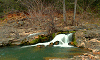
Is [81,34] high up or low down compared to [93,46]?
up

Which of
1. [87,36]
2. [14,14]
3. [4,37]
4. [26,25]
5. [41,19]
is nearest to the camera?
[87,36]

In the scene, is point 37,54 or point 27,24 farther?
point 27,24

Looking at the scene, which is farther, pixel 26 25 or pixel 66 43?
pixel 26 25

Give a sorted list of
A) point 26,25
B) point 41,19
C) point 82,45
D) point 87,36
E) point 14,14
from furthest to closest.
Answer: point 14,14, point 26,25, point 41,19, point 87,36, point 82,45

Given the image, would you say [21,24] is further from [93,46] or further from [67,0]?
[93,46]

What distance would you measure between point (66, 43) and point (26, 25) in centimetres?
732

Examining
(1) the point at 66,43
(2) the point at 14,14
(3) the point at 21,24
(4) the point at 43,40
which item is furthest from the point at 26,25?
(1) the point at 66,43

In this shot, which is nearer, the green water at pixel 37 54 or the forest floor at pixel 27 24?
the green water at pixel 37 54

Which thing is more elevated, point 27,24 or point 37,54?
point 27,24

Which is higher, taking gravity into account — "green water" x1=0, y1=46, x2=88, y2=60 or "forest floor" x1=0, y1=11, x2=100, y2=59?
"forest floor" x1=0, y1=11, x2=100, y2=59

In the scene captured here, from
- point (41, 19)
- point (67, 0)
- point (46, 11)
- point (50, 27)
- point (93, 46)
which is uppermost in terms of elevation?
point (67, 0)

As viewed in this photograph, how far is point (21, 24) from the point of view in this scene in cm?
1399

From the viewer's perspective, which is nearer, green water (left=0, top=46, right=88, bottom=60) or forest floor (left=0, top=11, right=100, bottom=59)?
green water (left=0, top=46, right=88, bottom=60)

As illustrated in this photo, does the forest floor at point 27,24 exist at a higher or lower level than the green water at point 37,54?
higher
